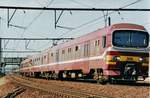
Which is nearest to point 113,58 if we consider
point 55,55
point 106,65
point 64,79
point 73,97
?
point 106,65

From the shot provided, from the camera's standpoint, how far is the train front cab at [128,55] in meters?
22.5

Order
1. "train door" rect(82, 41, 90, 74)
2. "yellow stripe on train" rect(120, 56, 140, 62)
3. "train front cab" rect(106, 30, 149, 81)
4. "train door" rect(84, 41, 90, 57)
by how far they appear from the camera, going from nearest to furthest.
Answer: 1. "train front cab" rect(106, 30, 149, 81)
2. "yellow stripe on train" rect(120, 56, 140, 62)
3. "train door" rect(82, 41, 90, 74)
4. "train door" rect(84, 41, 90, 57)

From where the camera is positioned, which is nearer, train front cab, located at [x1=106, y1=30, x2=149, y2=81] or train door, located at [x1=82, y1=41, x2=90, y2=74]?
train front cab, located at [x1=106, y1=30, x2=149, y2=81]

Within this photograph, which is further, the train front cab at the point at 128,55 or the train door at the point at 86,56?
the train door at the point at 86,56

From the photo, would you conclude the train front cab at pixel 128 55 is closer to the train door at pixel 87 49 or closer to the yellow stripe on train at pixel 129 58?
the yellow stripe on train at pixel 129 58

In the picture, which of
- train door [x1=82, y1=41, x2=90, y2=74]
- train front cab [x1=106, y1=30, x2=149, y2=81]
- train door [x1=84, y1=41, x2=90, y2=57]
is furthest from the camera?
train door [x1=84, y1=41, x2=90, y2=57]

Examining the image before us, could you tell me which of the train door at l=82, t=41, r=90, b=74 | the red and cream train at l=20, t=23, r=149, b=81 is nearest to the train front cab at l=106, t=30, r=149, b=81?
the red and cream train at l=20, t=23, r=149, b=81

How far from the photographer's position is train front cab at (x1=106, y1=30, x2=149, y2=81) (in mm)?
22547

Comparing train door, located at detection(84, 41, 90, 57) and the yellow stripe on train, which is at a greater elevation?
train door, located at detection(84, 41, 90, 57)

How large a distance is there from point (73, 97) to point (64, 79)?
20.4 m

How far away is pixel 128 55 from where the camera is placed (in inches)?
894

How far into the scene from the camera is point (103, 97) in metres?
16.2

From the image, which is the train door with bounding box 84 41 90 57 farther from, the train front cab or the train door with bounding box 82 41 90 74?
the train front cab

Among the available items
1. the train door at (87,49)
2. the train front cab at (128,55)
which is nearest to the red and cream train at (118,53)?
the train front cab at (128,55)
